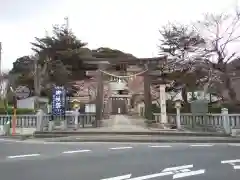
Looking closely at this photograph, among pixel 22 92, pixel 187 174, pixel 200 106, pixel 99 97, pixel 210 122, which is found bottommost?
pixel 187 174

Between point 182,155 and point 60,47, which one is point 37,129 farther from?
point 60,47

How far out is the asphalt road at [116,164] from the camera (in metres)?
7.54

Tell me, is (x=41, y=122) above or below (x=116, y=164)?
above

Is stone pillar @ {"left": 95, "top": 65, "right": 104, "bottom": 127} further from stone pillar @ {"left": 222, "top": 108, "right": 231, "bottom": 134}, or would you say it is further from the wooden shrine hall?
stone pillar @ {"left": 222, "top": 108, "right": 231, "bottom": 134}

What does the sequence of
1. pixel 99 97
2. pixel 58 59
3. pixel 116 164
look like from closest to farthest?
pixel 116 164 → pixel 99 97 → pixel 58 59

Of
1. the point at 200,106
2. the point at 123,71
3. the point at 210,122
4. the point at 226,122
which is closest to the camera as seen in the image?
the point at 226,122

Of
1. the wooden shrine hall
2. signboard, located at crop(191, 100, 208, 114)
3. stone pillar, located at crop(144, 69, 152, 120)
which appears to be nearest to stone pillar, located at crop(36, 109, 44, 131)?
the wooden shrine hall

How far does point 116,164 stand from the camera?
9.01 m

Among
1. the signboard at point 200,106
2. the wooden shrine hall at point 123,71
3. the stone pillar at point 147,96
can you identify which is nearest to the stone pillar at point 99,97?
the wooden shrine hall at point 123,71

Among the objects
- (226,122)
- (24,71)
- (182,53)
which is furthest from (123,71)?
(226,122)

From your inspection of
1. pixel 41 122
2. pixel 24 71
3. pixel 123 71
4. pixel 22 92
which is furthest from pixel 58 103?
pixel 24 71

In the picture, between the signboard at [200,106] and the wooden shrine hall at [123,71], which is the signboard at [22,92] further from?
the signboard at [200,106]

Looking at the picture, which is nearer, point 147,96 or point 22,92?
→ point 147,96

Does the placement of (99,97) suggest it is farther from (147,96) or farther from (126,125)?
(147,96)
